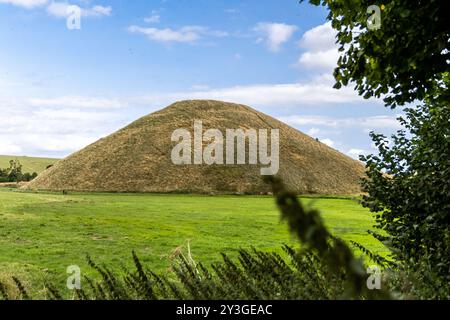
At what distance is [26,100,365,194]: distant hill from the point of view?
89.1m

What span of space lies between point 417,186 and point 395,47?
296 centimetres

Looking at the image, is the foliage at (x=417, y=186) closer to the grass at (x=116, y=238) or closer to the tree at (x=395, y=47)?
the tree at (x=395, y=47)

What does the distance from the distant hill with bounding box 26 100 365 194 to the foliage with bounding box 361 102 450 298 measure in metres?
70.2

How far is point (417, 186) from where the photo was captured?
404 inches

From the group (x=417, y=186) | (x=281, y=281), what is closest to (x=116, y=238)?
(x=417, y=186)

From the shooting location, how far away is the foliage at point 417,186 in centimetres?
951

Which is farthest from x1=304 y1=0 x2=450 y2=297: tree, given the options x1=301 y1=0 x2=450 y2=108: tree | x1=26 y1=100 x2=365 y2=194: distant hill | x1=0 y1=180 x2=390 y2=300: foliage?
x1=26 y1=100 x2=365 y2=194: distant hill

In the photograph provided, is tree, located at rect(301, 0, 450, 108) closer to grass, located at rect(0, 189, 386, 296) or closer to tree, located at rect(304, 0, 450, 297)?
tree, located at rect(304, 0, 450, 297)

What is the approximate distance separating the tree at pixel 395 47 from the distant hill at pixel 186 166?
71.5 m

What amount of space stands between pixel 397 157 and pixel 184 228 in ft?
68.6

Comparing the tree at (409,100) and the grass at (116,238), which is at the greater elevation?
the tree at (409,100)

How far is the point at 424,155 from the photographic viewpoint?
1055 cm

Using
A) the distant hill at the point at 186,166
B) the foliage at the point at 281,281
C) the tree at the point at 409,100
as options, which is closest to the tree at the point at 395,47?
the tree at the point at 409,100

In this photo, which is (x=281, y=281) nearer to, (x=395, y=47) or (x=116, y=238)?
(x=395, y=47)
